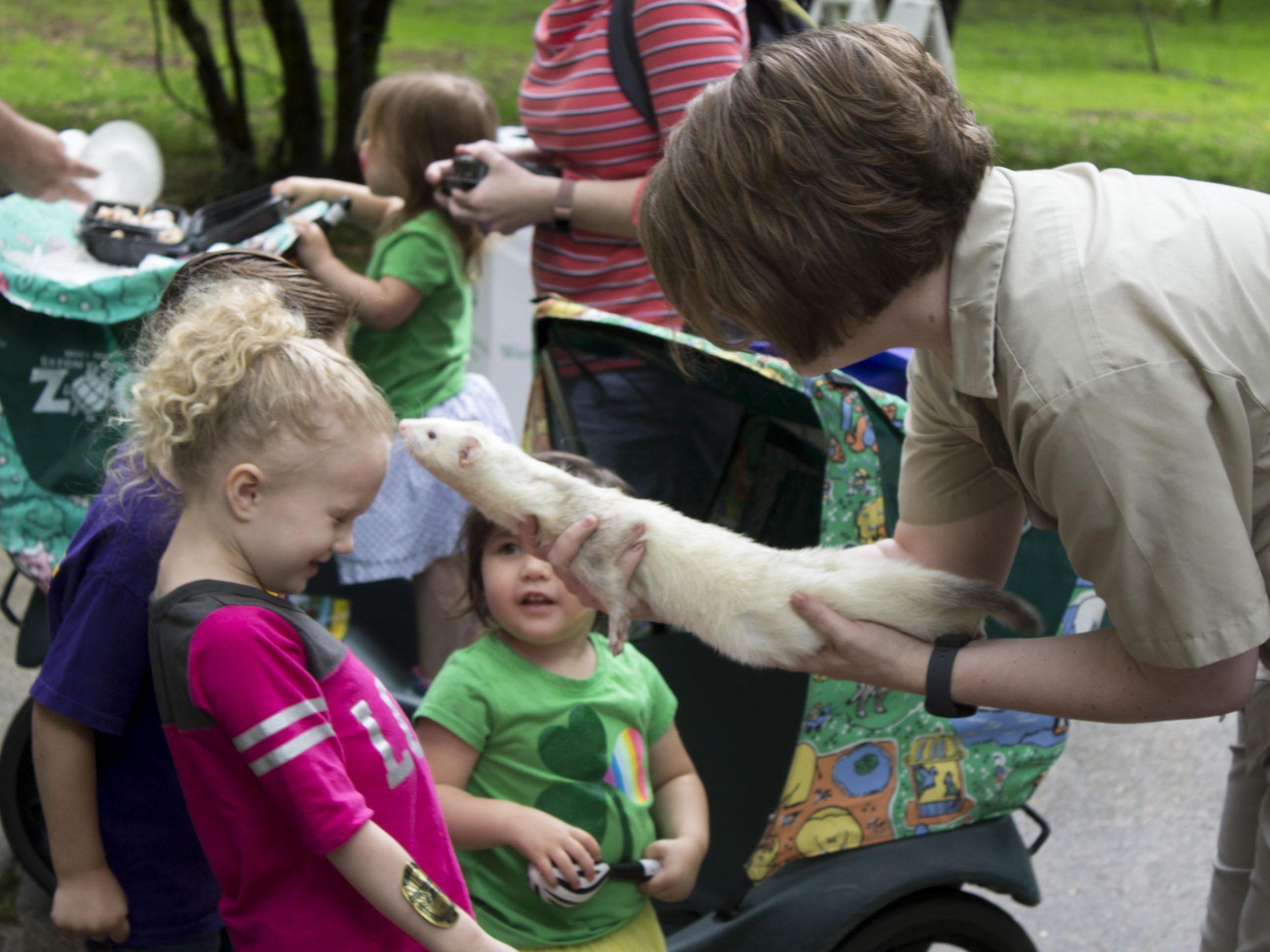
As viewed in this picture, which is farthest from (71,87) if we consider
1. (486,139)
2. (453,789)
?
(453,789)

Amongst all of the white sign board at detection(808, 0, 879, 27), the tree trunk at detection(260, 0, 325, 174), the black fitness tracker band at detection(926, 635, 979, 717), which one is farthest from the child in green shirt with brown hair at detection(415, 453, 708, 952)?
the tree trunk at detection(260, 0, 325, 174)

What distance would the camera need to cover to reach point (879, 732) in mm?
1959

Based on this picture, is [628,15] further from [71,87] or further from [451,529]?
[71,87]

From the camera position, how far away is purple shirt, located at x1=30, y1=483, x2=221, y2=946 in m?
1.49

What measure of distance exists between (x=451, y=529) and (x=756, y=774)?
1.10m

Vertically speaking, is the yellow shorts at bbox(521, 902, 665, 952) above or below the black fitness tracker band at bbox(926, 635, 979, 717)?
below

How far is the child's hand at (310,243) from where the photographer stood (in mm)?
2725

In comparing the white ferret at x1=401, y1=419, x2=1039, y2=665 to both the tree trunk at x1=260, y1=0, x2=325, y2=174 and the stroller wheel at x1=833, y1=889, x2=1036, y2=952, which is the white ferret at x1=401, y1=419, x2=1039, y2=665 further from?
the tree trunk at x1=260, y1=0, x2=325, y2=174

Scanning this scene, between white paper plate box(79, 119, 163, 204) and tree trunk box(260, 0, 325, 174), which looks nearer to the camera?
white paper plate box(79, 119, 163, 204)

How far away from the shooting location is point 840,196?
1.28m

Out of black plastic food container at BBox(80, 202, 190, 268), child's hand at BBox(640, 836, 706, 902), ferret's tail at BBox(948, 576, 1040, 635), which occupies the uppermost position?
black plastic food container at BBox(80, 202, 190, 268)

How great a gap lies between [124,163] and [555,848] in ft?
8.50

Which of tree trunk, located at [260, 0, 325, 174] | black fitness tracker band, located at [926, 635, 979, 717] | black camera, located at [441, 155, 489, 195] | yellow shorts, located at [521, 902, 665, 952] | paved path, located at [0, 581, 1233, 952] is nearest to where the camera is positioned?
black fitness tracker band, located at [926, 635, 979, 717]

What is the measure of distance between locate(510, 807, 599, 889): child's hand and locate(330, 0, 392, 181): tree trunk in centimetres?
651
